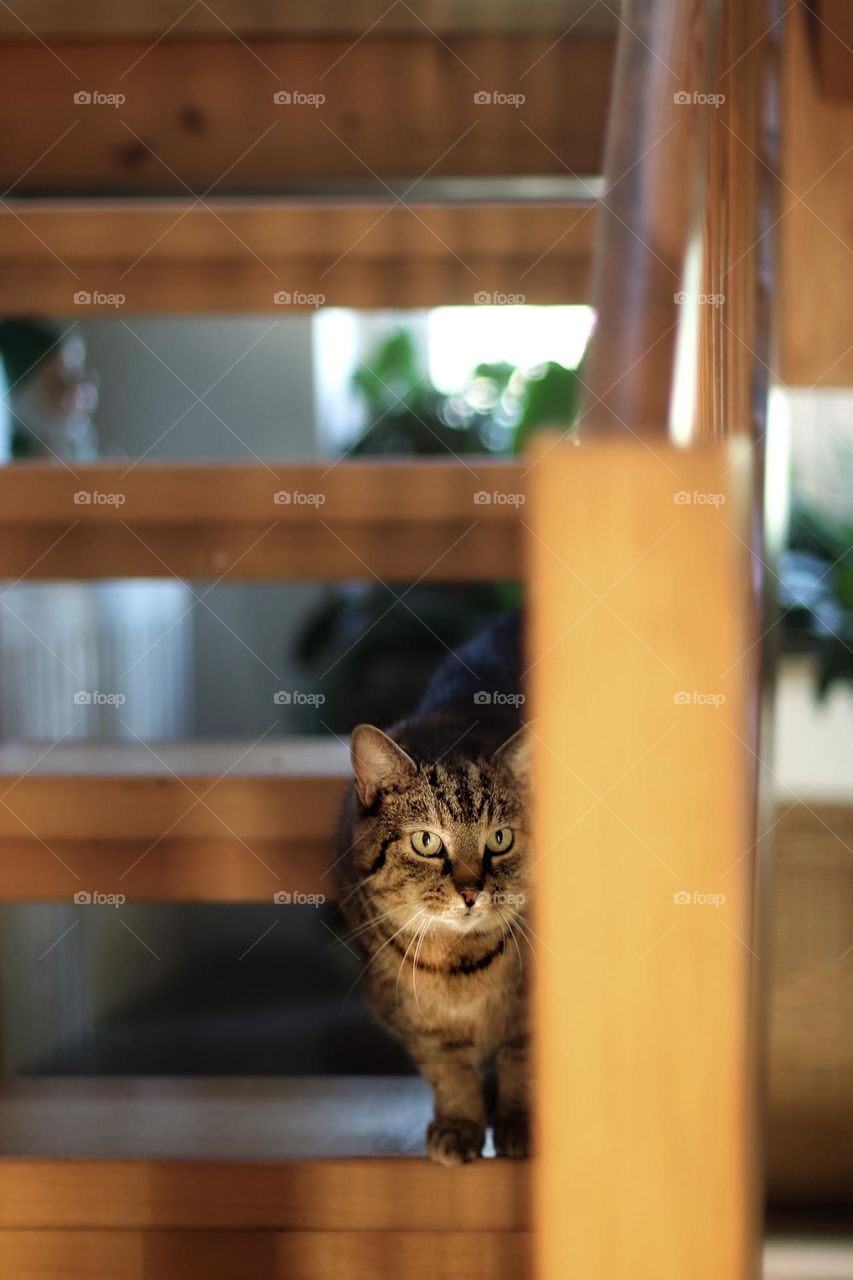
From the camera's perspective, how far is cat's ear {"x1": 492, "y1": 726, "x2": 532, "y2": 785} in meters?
1.07

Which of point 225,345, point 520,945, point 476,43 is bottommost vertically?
point 520,945

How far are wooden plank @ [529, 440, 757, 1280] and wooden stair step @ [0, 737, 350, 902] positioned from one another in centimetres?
61

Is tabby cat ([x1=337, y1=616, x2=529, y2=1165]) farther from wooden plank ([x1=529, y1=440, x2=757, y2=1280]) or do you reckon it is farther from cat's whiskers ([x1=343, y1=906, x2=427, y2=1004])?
wooden plank ([x1=529, y1=440, x2=757, y2=1280])

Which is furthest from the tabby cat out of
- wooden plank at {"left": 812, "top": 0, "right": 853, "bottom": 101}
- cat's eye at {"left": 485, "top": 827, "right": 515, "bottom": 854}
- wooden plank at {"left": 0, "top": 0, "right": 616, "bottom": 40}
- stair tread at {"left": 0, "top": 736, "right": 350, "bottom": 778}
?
wooden plank at {"left": 0, "top": 0, "right": 616, "bottom": 40}

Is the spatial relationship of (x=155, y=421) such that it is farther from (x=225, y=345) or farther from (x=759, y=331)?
(x=759, y=331)

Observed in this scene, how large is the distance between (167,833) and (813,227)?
87cm

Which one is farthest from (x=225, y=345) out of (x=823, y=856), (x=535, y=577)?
(x=535, y=577)

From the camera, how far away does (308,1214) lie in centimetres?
101

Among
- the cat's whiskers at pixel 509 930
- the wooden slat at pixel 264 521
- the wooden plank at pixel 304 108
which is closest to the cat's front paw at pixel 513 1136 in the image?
the cat's whiskers at pixel 509 930

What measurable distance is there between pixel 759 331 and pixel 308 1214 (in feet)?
2.89

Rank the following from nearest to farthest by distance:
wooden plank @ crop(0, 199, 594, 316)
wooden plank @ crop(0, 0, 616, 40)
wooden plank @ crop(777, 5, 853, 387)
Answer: wooden plank @ crop(777, 5, 853, 387) → wooden plank @ crop(0, 199, 594, 316) → wooden plank @ crop(0, 0, 616, 40)

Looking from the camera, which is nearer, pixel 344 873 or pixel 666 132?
pixel 666 132

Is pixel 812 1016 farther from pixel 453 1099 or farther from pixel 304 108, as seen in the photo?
pixel 304 108

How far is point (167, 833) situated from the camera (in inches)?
45.2
